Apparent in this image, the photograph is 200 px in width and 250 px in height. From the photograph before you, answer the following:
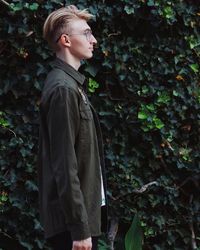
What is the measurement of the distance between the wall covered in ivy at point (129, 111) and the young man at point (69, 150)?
115 centimetres

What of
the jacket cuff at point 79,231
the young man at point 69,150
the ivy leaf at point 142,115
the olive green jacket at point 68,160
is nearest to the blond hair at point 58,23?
the young man at point 69,150

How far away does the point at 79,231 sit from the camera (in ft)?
7.97

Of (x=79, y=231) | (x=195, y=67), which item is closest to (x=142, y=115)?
(x=195, y=67)

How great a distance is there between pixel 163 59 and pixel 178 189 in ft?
3.00

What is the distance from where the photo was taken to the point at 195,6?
4.21m

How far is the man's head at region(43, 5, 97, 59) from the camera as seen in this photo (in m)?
2.71

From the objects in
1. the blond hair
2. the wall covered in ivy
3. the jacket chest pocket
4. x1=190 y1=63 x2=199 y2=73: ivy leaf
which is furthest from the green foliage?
the blond hair

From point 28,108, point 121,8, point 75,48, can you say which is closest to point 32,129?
point 28,108

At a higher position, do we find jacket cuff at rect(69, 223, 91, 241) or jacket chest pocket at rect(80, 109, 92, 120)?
jacket chest pocket at rect(80, 109, 92, 120)

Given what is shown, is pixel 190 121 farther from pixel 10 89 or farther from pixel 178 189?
pixel 10 89

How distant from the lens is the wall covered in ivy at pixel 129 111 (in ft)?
12.7

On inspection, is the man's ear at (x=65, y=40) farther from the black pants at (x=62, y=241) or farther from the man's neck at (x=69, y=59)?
the black pants at (x=62, y=241)

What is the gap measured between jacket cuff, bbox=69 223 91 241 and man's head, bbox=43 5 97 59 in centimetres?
77

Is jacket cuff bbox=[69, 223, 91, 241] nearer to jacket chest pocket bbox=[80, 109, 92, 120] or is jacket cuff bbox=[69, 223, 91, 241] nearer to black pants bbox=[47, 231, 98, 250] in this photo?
black pants bbox=[47, 231, 98, 250]
